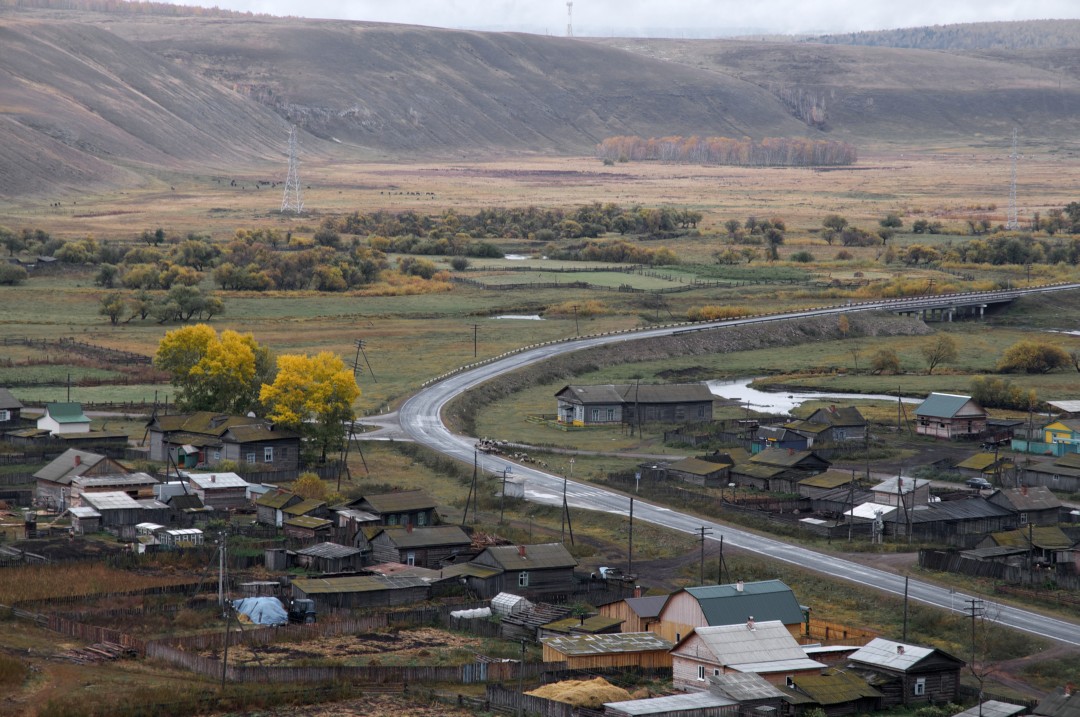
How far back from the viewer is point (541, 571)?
48.0 meters

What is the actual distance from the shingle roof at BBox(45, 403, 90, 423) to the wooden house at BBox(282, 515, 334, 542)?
18.3m

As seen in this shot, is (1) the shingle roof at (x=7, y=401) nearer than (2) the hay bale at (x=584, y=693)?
No

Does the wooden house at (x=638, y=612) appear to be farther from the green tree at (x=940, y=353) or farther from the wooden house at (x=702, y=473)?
the green tree at (x=940, y=353)

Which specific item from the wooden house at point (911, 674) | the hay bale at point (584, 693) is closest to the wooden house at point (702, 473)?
the wooden house at point (911, 674)

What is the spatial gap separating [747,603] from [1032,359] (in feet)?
191

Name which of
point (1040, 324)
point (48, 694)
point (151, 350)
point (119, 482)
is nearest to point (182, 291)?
point (151, 350)

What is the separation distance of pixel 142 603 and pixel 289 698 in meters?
9.33

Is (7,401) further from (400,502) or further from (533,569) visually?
(533,569)

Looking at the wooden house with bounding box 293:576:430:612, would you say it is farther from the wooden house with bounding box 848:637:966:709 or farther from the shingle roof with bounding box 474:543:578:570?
the wooden house with bounding box 848:637:966:709

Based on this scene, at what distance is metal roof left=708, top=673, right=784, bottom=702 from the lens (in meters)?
36.2

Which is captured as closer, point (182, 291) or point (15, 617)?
point (15, 617)

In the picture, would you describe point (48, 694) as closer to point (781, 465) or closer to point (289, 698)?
point (289, 698)

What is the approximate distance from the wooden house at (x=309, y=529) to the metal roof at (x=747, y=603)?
1635cm

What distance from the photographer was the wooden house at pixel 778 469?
64.2 metres
